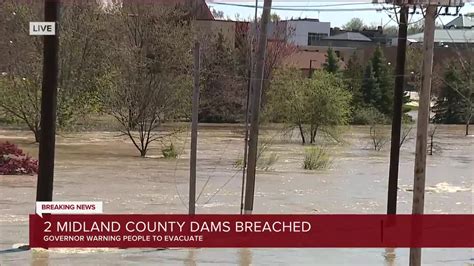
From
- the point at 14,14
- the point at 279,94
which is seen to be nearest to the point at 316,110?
the point at 279,94

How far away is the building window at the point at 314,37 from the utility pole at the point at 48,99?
63.1 m

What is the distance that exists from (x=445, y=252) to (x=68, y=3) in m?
27.0

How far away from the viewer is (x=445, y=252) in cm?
1202

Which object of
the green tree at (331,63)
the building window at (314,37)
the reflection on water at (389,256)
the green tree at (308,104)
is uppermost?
the building window at (314,37)

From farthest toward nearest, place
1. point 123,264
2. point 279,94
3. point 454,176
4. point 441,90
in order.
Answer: point 441,90 → point 279,94 → point 454,176 → point 123,264

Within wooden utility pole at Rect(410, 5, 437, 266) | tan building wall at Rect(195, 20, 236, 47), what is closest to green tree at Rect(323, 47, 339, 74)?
tan building wall at Rect(195, 20, 236, 47)

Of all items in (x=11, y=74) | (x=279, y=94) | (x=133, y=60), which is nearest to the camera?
(x=11, y=74)

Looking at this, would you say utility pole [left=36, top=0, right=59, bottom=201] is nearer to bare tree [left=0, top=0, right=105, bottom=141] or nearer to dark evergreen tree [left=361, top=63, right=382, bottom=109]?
bare tree [left=0, top=0, right=105, bottom=141]

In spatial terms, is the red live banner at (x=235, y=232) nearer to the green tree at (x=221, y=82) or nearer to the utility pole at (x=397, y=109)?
the utility pole at (x=397, y=109)

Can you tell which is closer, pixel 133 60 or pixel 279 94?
pixel 133 60

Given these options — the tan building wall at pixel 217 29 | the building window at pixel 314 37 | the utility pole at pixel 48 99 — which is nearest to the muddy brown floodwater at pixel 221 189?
the utility pole at pixel 48 99

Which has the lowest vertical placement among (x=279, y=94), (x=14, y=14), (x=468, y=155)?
(x=468, y=155)

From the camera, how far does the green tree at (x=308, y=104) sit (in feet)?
147

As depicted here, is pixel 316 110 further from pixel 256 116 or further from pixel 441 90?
pixel 256 116
